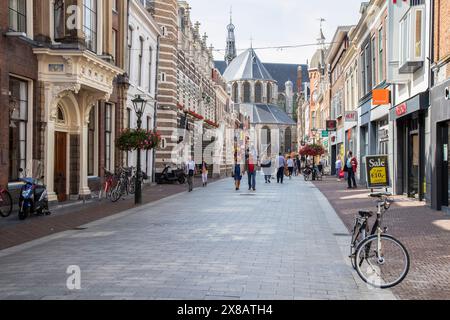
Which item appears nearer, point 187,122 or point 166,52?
point 166,52

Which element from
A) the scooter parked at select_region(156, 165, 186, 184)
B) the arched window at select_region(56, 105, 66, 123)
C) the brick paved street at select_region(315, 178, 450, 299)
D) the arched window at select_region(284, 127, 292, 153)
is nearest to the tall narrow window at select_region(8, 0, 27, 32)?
the arched window at select_region(56, 105, 66, 123)

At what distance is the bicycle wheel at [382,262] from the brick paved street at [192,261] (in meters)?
0.18

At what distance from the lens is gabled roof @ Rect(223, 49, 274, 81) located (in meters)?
102

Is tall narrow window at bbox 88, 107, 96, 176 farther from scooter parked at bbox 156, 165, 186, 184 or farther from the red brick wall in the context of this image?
scooter parked at bbox 156, 165, 186, 184

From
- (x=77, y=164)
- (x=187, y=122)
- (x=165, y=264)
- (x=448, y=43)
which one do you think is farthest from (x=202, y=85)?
(x=165, y=264)

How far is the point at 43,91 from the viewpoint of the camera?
15.6 meters

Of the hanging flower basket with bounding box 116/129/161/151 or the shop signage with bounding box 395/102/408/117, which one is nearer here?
the shop signage with bounding box 395/102/408/117

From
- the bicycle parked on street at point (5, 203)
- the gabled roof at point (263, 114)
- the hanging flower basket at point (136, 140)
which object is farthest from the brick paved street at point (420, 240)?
the gabled roof at point (263, 114)

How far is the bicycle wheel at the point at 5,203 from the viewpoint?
13.3 meters

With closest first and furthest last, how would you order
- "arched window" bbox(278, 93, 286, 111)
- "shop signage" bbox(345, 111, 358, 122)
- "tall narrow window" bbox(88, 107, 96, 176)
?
1. "tall narrow window" bbox(88, 107, 96, 176)
2. "shop signage" bbox(345, 111, 358, 122)
3. "arched window" bbox(278, 93, 286, 111)

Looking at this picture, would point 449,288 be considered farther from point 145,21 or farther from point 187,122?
point 187,122

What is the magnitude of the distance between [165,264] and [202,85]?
41.2 meters

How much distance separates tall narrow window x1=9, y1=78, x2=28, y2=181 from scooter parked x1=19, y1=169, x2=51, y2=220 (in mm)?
1159

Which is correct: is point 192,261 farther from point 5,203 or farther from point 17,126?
point 17,126
